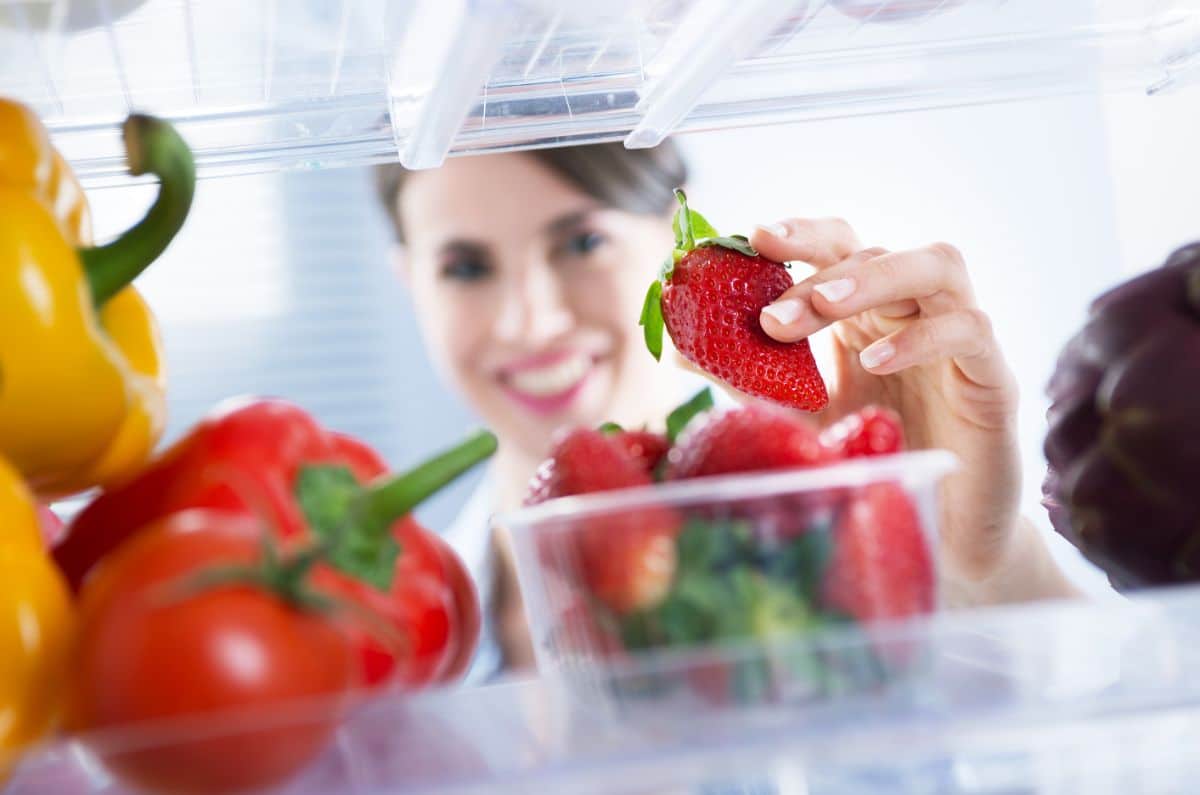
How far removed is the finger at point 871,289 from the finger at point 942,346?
0.06 feet

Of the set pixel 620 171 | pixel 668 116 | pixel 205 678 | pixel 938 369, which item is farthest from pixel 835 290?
pixel 620 171

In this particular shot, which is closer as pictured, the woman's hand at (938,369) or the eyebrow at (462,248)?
the woman's hand at (938,369)

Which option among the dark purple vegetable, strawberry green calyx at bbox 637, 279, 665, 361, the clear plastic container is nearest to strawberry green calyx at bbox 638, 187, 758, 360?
strawberry green calyx at bbox 637, 279, 665, 361

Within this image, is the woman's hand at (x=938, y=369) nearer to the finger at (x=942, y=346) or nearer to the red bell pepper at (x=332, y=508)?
the finger at (x=942, y=346)

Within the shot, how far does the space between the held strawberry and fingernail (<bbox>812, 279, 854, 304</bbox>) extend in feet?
0.12

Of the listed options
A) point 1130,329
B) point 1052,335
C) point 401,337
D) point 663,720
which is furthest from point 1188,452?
point 401,337

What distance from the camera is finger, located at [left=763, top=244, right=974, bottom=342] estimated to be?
741 millimetres

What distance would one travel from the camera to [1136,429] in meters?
0.54

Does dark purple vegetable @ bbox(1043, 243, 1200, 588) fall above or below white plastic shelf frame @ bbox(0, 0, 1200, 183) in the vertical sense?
below

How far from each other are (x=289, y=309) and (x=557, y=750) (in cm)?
349

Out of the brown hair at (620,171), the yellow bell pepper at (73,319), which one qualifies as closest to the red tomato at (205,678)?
the yellow bell pepper at (73,319)

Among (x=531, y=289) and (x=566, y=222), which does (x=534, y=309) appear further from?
(x=566, y=222)

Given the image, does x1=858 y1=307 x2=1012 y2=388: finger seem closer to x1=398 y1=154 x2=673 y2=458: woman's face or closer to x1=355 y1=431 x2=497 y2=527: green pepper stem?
x1=355 y1=431 x2=497 y2=527: green pepper stem

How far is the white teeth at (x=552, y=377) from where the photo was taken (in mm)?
2291
